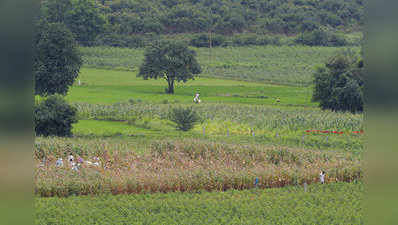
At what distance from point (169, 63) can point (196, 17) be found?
54.1m

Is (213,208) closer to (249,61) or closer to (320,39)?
(249,61)

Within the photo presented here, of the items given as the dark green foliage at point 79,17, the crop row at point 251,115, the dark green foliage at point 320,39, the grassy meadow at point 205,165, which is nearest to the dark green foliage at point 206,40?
the dark green foliage at point 320,39

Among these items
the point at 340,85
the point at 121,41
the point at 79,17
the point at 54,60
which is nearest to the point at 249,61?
the point at 121,41

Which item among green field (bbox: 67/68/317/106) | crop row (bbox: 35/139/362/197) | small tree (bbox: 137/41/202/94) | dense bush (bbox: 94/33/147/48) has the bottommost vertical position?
crop row (bbox: 35/139/362/197)

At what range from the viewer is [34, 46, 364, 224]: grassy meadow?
654 inches

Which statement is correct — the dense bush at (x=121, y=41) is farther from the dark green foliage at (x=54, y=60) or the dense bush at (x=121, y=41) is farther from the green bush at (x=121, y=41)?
the dark green foliage at (x=54, y=60)

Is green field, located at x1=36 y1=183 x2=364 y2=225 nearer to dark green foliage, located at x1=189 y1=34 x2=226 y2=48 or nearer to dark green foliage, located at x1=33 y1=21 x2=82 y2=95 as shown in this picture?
dark green foliage, located at x1=33 y1=21 x2=82 y2=95

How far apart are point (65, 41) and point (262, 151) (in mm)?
27344

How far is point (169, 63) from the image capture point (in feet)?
180

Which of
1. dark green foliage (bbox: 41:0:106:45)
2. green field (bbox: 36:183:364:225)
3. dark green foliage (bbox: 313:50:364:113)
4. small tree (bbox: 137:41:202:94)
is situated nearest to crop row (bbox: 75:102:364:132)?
dark green foliage (bbox: 313:50:364:113)

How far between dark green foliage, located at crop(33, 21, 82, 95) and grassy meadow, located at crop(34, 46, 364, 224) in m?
2.54

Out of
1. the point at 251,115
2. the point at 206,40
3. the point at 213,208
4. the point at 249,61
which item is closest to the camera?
the point at 213,208

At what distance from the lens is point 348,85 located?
42750 mm
